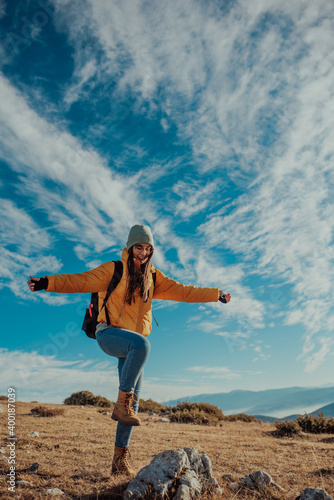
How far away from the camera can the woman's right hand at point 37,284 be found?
12.5 feet

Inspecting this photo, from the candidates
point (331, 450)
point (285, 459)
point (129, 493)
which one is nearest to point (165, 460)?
point (129, 493)

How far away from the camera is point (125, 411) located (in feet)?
11.9

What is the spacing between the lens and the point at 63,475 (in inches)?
156

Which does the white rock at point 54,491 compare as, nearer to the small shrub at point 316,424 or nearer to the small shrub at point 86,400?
the small shrub at point 316,424

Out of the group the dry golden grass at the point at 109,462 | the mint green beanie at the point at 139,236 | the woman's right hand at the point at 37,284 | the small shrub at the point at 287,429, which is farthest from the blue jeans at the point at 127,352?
the small shrub at the point at 287,429

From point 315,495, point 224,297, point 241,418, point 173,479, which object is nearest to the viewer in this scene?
point 315,495

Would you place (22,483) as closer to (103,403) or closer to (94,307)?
(94,307)

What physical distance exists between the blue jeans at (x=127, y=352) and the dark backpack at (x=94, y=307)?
1.03ft

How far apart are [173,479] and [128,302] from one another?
192cm

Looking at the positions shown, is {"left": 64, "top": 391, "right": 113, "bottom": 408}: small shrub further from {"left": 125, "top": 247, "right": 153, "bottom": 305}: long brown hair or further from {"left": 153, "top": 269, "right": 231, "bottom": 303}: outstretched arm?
{"left": 125, "top": 247, "right": 153, "bottom": 305}: long brown hair

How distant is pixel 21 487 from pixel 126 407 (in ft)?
4.29

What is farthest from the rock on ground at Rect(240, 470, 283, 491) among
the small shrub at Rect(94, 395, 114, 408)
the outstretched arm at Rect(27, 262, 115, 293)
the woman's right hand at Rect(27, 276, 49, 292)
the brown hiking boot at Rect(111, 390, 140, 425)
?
the small shrub at Rect(94, 395, 114, 408)

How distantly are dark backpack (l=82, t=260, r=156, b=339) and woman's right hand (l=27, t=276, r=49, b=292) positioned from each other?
28.3 inches

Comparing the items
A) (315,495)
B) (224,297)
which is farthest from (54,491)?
(224,297)
